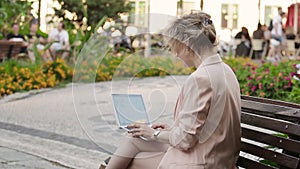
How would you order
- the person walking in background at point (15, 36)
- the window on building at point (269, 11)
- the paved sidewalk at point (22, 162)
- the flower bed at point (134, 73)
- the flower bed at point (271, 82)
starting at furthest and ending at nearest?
1. the window on building at point (269, 11)
2. the person walking in background at point (15, 36)
3. the flower bed at point (271, 82)
4. the paved sidewalk at point (22, 162)
5. the flower bed at point (134, 73)

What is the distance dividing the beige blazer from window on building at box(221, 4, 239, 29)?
26.0 meters

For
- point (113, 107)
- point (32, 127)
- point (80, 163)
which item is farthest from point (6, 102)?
point (113, 107)

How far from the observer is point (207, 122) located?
3.19 meters

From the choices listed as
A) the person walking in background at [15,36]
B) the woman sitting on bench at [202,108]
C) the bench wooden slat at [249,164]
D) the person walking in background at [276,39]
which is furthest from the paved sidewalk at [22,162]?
the person walking in background at [276,39]

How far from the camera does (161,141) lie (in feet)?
11.2

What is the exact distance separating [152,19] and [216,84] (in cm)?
53

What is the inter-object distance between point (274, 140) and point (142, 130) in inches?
25.9

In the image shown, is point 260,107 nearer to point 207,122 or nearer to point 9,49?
point 207,122

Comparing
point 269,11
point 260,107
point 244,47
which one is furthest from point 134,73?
point 269,11

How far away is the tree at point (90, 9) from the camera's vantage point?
81.0 feet

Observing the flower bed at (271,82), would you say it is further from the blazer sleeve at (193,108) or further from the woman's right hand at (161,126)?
the blazer sleeve at (193,108)

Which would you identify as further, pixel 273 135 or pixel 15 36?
pixel 15 36

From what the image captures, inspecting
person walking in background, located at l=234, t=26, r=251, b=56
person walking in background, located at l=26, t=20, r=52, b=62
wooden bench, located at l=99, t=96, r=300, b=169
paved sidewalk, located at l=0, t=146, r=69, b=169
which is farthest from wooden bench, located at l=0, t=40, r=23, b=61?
wooden bench, located at l=99, t=96, r=300, b=169

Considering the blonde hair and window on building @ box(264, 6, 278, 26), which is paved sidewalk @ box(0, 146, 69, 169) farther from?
window on building @ box(264, 6, 278, 26)
